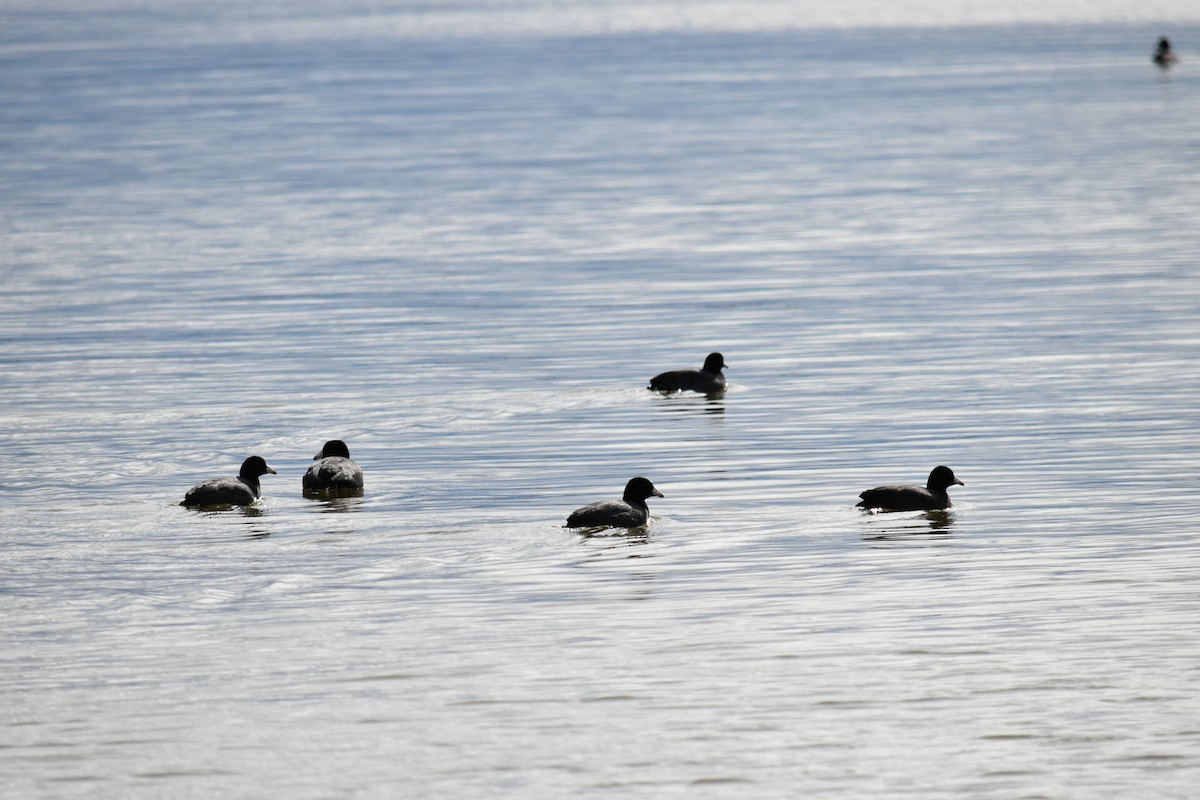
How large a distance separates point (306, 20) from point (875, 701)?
147550 mm

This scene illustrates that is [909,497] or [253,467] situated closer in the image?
[909,497]

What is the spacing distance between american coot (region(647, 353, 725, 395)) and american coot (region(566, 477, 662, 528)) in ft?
23.5

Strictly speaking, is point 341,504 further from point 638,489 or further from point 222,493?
point 638,489

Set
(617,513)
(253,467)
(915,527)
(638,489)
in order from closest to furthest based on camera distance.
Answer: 1. (617,513)
2. (915,527)
3. (638,489)
4. (253,467)

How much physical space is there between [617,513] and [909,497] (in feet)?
9.68

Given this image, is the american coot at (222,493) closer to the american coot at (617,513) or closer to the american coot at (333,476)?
the american coot at (333,476)

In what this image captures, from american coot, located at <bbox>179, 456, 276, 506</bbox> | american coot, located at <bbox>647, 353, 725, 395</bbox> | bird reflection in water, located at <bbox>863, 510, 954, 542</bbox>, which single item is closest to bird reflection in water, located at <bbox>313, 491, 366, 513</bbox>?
american coot, located at <bbox>179, 456, 276, 506</bbox>

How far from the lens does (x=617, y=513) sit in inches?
708

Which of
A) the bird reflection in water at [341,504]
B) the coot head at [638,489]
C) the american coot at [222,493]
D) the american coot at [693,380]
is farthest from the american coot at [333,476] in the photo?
the american coot at [693,380]

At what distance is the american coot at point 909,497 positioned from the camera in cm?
1862

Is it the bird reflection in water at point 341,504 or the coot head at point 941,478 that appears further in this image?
the bird reflection in water at point 341,504

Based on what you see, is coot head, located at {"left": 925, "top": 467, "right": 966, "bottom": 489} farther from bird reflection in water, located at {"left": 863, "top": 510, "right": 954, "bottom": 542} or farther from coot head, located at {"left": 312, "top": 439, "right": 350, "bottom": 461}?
coot head, located at {"left": 312, "top": 439, "right": 350, "bottom": 461}

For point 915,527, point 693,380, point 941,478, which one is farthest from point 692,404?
point 915,527

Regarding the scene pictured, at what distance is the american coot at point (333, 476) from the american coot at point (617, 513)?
2666 mm
